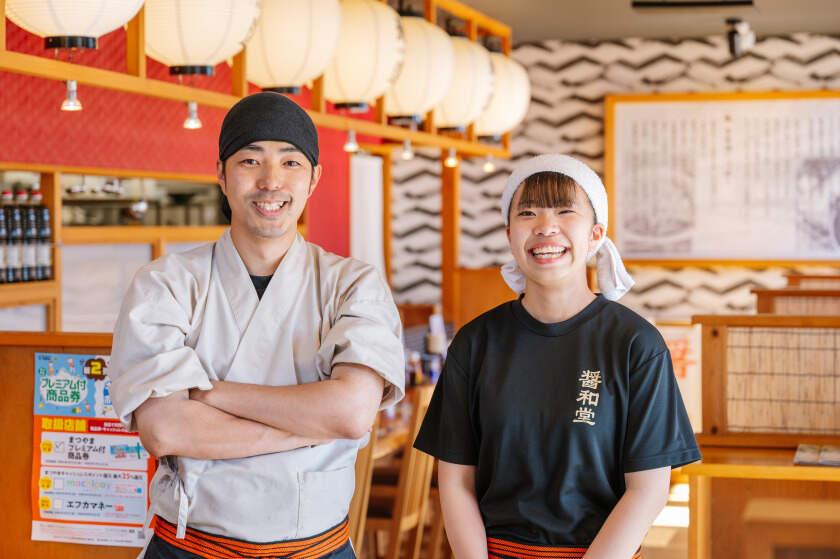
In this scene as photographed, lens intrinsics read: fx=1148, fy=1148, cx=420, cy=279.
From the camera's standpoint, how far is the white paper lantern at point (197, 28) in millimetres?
2881

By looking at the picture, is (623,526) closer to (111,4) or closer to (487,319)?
(487,319)

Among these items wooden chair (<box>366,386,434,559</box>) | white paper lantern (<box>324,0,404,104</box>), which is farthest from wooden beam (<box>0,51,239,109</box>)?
wooden chair (<box>366,386,434,559</box>)

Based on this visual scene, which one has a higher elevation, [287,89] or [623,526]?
[287,89]

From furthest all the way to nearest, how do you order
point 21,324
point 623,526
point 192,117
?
point 21,324
point 192,117
point 623,526

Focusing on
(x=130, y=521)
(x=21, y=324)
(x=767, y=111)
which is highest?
(x=767, y=111)

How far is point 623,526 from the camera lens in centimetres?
182

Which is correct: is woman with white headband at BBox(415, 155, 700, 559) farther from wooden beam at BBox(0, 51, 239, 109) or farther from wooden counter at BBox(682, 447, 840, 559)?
wooden beam at BBox(0, 51, 239, 109)

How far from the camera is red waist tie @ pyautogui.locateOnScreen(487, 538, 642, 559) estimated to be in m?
1.87

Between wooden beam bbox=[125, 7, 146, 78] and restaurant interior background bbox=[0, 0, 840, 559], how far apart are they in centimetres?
1

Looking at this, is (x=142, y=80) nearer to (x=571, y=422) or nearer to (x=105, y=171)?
(x=571, y=422)

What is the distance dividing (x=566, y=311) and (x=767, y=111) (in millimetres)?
6857

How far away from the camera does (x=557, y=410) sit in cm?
187

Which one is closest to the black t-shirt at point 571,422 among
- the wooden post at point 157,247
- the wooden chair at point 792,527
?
the wooden chair at point 792,527

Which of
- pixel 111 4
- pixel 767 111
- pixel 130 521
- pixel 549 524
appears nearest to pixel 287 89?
pixel 111 4
